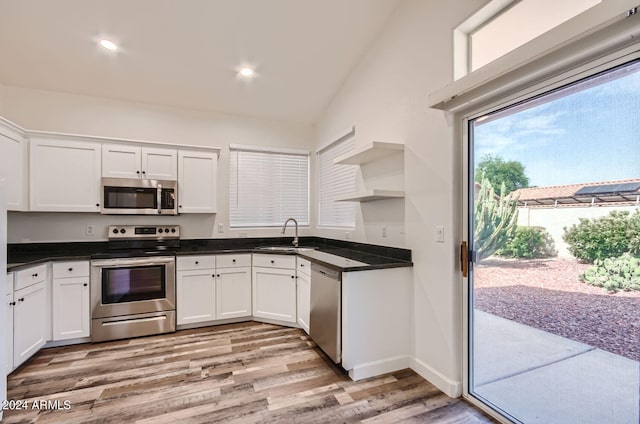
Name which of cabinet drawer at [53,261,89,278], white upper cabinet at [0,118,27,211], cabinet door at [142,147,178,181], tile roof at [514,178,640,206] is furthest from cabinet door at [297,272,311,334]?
white upper cabinet at [0,118,27,211]

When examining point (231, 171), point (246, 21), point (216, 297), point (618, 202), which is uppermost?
point (246, 21)

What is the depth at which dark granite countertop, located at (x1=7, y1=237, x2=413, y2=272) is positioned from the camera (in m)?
2.60

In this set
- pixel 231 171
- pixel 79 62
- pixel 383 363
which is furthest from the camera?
pixel 231 171

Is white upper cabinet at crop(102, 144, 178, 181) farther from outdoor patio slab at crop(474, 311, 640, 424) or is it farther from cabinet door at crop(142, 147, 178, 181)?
outdoor patio slab at crop(474, 311, 640, 424)

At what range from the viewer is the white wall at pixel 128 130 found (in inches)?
132

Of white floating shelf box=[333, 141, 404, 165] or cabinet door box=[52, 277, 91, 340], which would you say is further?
cabinet door box=[52, 277, 91, 340]

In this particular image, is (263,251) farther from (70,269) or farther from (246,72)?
(246,72)

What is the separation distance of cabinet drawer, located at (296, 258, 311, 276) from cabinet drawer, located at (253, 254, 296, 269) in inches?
3.5

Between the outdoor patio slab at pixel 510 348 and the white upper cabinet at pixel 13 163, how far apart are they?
4129 millimetres

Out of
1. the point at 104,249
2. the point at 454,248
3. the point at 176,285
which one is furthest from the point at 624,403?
the point at 104,249

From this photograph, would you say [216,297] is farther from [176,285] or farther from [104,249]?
[104,249]

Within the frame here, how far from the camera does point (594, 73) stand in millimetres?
1460

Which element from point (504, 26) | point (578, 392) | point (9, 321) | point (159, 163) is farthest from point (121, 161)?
point (578, 392)

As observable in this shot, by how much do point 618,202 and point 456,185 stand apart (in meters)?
0.90
